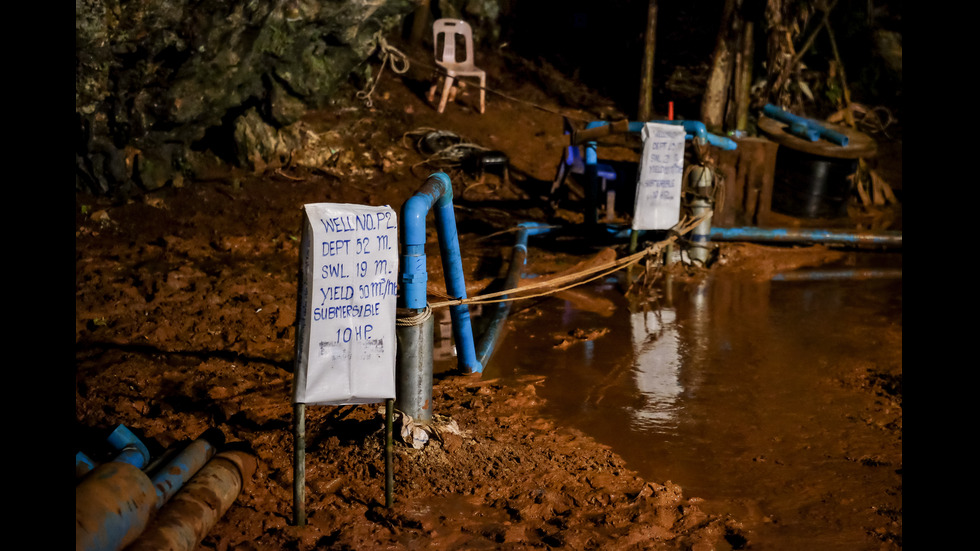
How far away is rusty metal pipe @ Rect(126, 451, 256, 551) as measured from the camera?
303 cm

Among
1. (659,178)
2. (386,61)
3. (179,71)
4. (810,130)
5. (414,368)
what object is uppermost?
(386,61)

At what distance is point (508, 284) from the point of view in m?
6.70

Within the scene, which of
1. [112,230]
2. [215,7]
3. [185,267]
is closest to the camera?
[185,267]

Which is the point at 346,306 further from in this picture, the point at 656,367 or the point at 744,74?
the point at 744,74

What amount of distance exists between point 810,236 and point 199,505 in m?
7.21

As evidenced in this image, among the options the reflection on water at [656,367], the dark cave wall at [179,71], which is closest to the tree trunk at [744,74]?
the reflection on water at [656,367]

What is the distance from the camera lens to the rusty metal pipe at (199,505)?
9.93ft

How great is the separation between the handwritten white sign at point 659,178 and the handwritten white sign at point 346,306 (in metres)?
4.15

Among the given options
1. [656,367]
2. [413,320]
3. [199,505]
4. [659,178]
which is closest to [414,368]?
[413,320]

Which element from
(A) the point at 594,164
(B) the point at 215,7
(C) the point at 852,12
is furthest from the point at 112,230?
(C) the point at 852,12

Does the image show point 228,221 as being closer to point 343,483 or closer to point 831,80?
point 343,483

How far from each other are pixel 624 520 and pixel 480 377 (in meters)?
1.86

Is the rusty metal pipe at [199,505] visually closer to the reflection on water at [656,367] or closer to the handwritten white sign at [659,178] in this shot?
the reflection on water at [656,367]

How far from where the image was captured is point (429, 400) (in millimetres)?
4121
